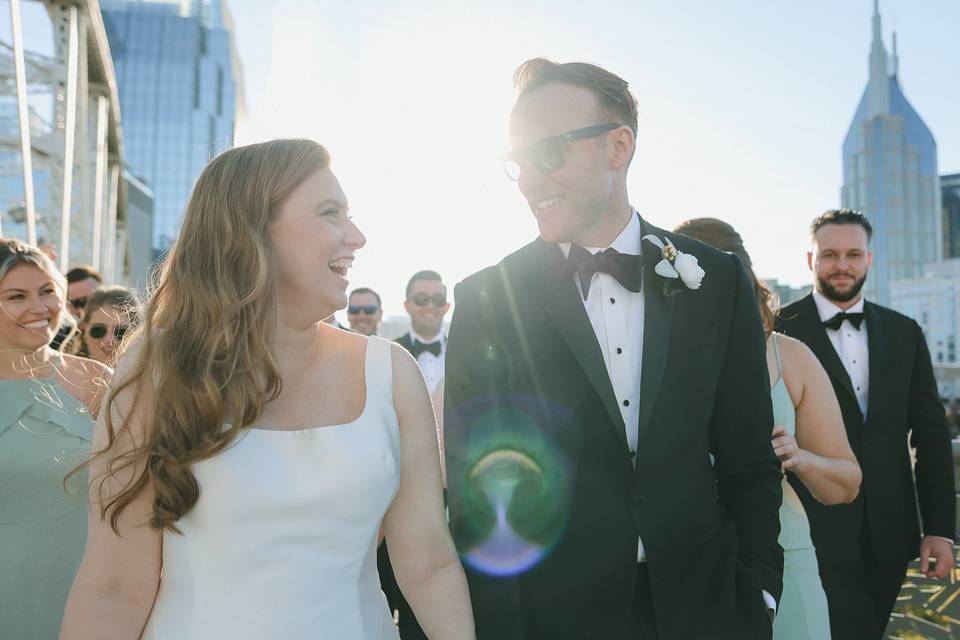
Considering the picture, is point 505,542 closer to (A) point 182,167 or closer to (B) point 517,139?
(B) point 517,139

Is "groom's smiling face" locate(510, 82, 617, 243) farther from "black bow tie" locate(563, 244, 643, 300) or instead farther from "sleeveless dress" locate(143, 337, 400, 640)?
"sleeveless dress" locate(143, 337, 400, 640)

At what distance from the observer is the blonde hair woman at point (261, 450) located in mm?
1867

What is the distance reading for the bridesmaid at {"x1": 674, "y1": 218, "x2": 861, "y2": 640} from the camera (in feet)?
8.99

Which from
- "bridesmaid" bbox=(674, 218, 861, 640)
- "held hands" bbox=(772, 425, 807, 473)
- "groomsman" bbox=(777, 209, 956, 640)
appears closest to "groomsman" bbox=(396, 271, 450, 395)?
"groomsman" bbox=(777, 209, 956, 640)

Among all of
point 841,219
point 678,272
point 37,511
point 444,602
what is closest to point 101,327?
point 37,511

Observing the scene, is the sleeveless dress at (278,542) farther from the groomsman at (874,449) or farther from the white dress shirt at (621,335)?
the groomsman at (874,449)

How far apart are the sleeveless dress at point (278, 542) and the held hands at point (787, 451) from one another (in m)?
1.48

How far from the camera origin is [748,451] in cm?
223

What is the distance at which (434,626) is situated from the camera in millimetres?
2066

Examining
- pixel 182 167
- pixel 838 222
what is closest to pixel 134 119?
pixel 182 167

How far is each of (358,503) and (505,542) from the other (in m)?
0.45

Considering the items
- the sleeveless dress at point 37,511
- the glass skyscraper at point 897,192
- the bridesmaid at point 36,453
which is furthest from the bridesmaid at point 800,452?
the glass skyscraper at point 897,192

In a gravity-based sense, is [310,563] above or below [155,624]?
above

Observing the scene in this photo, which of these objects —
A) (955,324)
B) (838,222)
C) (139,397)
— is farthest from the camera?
(955,324)
